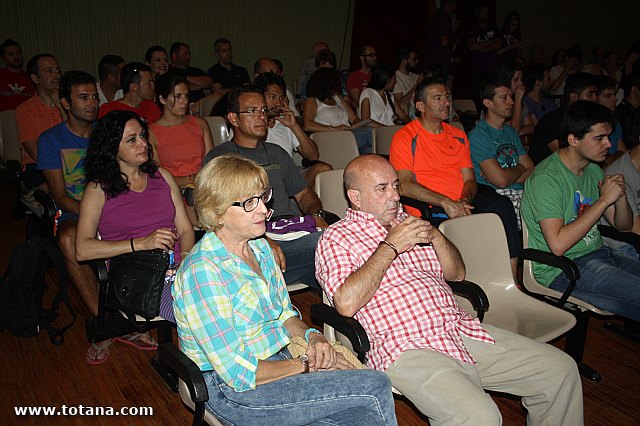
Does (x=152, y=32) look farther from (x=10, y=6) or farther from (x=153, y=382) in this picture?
(x=153, y=382)

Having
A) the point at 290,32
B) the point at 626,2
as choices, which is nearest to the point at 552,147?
the point at 290,32

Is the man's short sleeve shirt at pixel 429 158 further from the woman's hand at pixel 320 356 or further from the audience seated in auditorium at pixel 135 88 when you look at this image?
the audience seated in auditorium at pixel 135 88

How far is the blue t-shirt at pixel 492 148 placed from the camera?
3.87 m

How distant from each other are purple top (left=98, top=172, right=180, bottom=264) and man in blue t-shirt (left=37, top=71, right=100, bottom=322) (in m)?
0.51

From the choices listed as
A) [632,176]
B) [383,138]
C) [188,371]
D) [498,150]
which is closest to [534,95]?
[383,138]

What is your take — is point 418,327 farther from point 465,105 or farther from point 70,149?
point 465,105

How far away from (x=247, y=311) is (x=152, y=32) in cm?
728

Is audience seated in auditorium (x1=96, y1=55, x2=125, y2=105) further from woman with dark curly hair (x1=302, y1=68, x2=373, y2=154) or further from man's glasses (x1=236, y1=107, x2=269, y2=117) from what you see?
man's glasses (x1=236, y1=107, x2=269, y2=117)

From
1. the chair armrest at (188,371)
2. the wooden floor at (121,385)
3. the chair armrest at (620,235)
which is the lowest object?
the wooden floor at (121,385)

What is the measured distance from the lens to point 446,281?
7.88ft

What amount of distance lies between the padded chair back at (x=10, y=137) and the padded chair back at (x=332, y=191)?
2711 mm

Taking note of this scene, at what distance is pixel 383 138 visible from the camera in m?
5.08

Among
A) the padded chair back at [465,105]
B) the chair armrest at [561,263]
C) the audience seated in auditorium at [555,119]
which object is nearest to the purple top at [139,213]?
the chair armrest at [561,263]

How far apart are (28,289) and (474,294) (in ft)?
7.39
